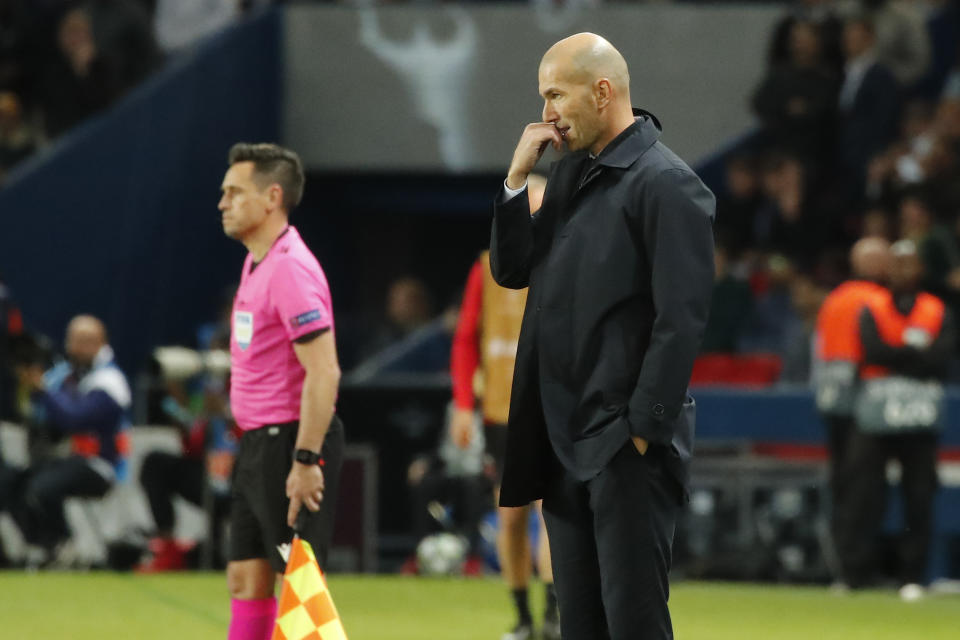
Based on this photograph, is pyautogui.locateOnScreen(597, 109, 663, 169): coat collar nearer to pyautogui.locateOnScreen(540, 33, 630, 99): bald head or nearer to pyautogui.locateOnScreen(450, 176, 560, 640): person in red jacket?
pyautogui.locateOnScreen(540, 33, 630, 99): bald head

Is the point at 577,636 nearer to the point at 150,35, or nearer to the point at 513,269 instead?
the point at 513,269

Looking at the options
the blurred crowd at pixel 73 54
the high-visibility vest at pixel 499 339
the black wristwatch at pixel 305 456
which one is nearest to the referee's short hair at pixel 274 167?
the black wristwatch at pixel 305 456

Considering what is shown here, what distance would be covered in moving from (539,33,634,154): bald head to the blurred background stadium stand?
31.0ft

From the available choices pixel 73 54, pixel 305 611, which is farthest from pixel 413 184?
pixel 305 611

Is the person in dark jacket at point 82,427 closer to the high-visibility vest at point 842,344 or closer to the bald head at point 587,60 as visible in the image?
the high-visibility vest at point 842,344

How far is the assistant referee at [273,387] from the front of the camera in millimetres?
6414

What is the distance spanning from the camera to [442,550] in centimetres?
1445

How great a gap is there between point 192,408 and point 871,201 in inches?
242

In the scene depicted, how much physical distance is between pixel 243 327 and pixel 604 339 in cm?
185

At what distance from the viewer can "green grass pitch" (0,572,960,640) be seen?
10.4 metres

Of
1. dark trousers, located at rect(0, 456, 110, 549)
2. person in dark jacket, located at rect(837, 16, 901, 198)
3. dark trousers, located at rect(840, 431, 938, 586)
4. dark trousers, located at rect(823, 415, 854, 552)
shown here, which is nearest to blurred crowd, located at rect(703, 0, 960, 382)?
person in dark jacket, located at rect(837, 16, 901, 198)

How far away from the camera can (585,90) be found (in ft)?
17.1

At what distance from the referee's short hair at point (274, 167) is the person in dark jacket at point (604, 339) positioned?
1577mm

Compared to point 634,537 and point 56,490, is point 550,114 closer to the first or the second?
point 634,537
